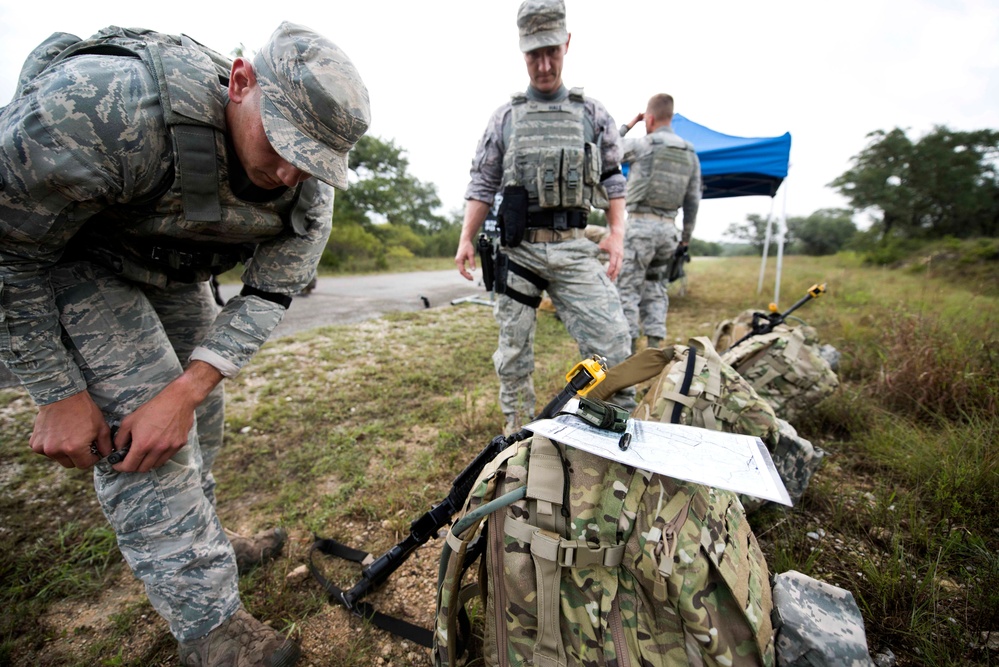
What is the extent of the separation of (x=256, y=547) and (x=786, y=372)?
A: 8.94ft

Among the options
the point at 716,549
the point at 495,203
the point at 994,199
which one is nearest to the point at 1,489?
the point at 495,203

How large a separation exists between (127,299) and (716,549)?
5.80ft

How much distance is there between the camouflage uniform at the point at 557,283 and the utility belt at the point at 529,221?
0.14ft

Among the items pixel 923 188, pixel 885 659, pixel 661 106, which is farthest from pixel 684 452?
pixel 923 188

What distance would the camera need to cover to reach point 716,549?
0.93 m

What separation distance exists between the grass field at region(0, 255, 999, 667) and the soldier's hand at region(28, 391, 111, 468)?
0.76 meters

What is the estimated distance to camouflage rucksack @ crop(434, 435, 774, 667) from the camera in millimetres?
Answer: 896

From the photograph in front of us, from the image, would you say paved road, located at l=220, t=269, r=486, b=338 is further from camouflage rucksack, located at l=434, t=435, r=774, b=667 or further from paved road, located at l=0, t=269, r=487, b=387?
camouflage rucksack, located at l=434, t=435, r=774, b=667

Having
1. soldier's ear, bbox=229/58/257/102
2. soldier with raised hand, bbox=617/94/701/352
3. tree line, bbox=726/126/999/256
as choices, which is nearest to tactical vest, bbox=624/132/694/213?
soldier with raised hand, bbox=617/94/701/352

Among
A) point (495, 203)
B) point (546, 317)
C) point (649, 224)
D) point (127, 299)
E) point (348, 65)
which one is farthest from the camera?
point (546, 317)

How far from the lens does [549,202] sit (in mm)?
2125

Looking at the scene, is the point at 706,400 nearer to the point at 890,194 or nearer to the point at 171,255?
the point at 171,255

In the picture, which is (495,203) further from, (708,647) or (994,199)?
(994,199)

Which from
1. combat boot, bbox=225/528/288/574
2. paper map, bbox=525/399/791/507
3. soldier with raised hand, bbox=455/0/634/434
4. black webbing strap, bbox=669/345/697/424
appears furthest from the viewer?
soldier with raised hand, bbox=455/0/634/434
